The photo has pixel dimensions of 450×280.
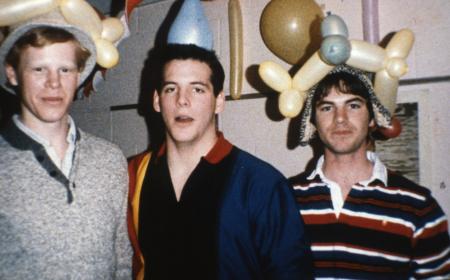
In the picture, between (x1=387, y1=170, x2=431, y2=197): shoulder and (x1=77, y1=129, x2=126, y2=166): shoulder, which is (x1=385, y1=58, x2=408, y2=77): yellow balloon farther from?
(x1=77, y1=129, x2=126, y2=166): shoulder

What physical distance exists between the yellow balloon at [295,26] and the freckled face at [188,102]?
0.64m

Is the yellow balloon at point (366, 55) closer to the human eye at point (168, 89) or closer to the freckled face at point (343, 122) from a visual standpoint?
the freckled face at point (343, 122)

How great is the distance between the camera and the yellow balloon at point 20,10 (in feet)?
4.88

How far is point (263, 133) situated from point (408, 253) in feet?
4.19

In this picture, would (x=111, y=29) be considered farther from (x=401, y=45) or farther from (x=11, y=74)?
(x=401, y=45)

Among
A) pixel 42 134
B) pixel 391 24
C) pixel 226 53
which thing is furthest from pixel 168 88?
pixel 391 24

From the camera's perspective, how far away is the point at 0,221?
1409mm

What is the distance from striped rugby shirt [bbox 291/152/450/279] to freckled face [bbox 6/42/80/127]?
46.9 inches

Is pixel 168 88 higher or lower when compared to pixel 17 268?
higher

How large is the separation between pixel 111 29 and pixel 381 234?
1.50 meters

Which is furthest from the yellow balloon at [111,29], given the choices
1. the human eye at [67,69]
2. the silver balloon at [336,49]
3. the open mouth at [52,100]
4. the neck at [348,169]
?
the neck at [348,169]

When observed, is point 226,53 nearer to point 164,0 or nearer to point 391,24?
point 164,0

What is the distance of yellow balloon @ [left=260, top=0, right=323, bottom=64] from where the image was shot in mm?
2188

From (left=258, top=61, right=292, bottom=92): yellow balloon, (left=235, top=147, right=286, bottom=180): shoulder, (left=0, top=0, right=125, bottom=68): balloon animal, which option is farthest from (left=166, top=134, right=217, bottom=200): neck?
(left=0, top=0, right=125, bottom=68): balloon animal
